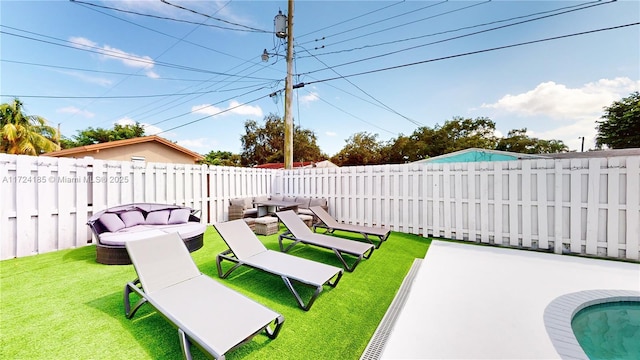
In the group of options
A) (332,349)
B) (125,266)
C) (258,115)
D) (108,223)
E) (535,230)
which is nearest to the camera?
(332,349)

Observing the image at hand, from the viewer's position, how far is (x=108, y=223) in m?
4.39

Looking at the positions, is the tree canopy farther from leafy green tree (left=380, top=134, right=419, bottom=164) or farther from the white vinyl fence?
the white vinyl fence

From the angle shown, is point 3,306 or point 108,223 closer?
point 3,306

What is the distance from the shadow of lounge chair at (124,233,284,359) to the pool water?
3.17m

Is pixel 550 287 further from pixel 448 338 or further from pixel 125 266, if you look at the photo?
pixel 125 266

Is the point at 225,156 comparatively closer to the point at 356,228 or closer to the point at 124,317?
the point at 356,228

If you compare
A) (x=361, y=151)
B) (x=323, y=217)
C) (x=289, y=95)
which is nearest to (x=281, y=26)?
(x=289, y=95)

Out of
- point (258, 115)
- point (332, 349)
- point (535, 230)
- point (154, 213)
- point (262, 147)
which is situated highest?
point (258, 115)

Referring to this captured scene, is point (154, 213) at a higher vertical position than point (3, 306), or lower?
higher

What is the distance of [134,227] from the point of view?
15.5 ft

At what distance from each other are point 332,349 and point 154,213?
16.9 ft

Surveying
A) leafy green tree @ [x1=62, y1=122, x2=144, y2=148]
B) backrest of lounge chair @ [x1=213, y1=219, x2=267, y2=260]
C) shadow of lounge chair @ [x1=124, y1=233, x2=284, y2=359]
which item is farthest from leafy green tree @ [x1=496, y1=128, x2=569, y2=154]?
leafy green tree @ [x1=62, y1=122, x2=144, y2=148]

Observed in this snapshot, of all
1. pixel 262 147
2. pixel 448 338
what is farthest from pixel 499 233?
pixel 262 147

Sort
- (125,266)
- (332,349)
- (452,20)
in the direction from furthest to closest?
(452,20) → (125,266) → (332,349)
